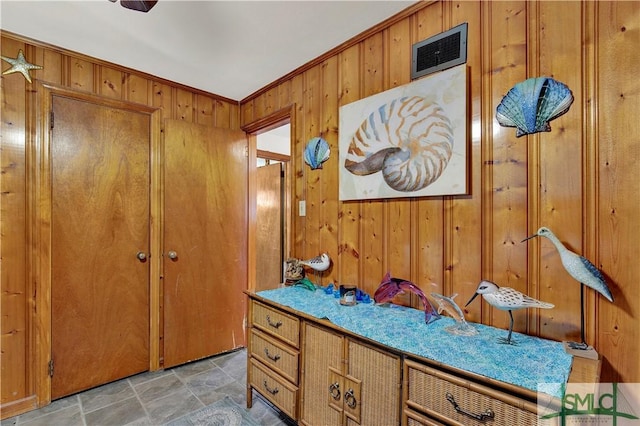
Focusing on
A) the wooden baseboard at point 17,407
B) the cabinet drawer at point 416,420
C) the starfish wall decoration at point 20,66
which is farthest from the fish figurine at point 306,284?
the starfish wall decoration at point 20,66

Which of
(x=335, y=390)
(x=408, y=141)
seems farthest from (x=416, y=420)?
(x=408, y=141)

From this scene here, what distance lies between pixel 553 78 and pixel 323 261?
1.50 m

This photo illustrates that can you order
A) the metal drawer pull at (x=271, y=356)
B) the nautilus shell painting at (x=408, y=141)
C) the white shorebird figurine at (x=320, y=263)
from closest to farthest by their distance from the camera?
the nautilus shell painting at (x=408, y=141) < the metal drawer pull at (x=271, y=356) < the white shorebird figurine at (x=320, y=263)

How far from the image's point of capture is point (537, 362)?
1030 mm

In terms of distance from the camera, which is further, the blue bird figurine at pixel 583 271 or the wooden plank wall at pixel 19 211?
the wooden plank wall at pixel 19 211

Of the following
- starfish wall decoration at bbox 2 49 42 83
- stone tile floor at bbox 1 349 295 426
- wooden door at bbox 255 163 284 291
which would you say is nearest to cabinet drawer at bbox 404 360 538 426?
stone tile floor at bbox 1 349 295 426

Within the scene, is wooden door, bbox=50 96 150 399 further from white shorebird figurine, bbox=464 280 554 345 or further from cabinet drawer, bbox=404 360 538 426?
white shorebird figurine, bbox=464 280 554 345

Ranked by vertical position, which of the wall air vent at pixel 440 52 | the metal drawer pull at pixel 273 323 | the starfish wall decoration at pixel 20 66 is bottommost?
the metal drawer pull at pixel 273 323

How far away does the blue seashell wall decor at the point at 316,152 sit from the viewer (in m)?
2.13

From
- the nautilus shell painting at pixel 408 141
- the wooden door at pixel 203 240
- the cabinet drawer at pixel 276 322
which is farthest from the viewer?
the wooden door at pixel 203 240

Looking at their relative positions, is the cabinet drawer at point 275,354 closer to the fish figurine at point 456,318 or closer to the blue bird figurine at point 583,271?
the fish figurine at point 456,318

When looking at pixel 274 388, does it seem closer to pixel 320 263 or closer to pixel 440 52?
pixel 320 263

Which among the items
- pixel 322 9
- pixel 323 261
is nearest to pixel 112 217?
pixel 323 261

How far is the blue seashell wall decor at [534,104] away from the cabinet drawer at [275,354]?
1.54 m
